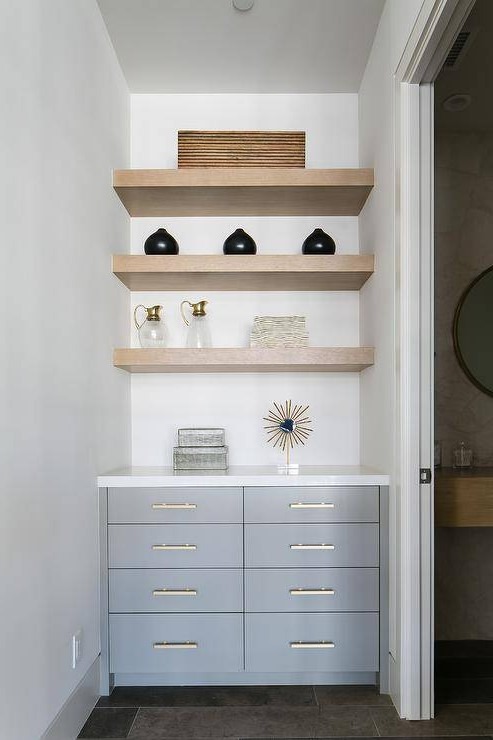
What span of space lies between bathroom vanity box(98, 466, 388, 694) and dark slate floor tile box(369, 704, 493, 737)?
0.72ft

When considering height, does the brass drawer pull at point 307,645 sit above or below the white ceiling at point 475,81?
below

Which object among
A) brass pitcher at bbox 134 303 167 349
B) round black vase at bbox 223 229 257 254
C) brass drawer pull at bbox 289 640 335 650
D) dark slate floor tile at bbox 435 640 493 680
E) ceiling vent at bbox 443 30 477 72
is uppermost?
ceiling vent at bbox 443 30 477 72

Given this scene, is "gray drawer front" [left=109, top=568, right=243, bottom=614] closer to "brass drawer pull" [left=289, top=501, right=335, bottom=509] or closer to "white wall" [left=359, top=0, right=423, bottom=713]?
"brass drawer pull" [left=289, top=501, right=335, bottom=509]

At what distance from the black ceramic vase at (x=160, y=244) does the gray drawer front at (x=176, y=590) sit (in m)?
1.44

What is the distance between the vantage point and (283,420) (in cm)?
313

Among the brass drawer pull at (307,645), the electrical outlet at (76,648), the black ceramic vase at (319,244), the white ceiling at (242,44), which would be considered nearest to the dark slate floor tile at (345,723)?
the brass drawer pull at (307,645)

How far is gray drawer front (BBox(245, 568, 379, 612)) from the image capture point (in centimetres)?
249

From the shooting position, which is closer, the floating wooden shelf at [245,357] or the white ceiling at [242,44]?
the white ceiling at [242,44]

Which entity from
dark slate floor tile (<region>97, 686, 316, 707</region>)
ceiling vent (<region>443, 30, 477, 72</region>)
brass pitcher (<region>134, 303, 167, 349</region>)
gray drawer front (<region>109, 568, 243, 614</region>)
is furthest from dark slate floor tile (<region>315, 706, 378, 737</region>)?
ceiling vent (<region>443, 30, 477, 72</region>)

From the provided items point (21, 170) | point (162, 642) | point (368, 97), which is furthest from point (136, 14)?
point (162, 642)

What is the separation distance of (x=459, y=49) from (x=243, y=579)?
2.32 metres

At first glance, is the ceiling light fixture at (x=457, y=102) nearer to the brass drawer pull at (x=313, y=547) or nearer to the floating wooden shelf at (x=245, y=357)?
the floating wooden shelf at (x=245, y=357)

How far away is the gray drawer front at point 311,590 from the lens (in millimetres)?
2492

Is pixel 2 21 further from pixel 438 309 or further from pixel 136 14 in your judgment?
pixel 438 309
